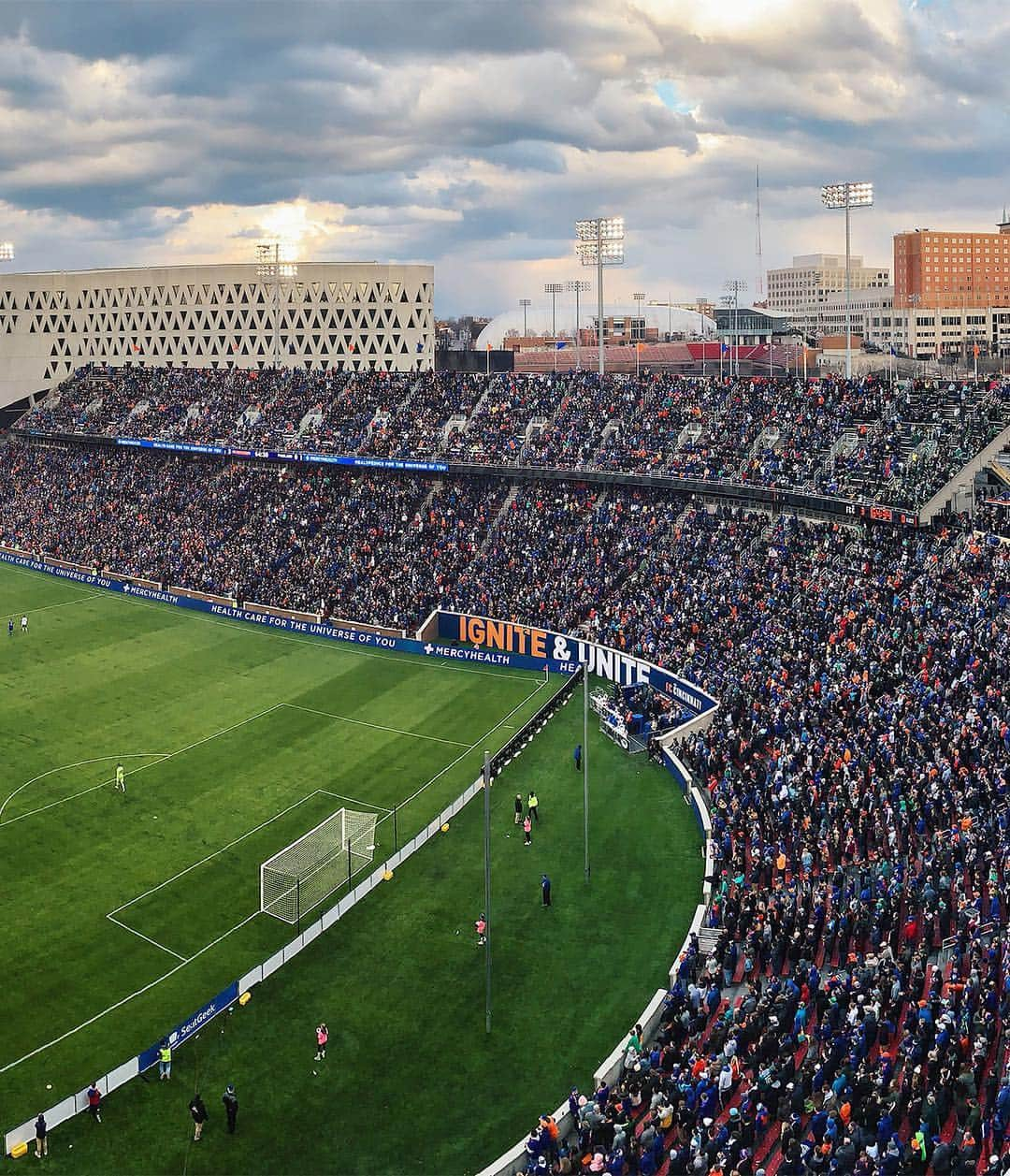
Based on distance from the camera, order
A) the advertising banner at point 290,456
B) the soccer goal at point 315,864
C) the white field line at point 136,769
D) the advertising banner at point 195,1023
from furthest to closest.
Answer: the advertising banner at point 290,456, the white field line at point 136,769, the soccer goal at point 315,864, the advertising banner at point 195,1023

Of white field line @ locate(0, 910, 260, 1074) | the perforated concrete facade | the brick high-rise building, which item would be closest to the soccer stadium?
white field line @ locate(0, 910, 260, 1074)

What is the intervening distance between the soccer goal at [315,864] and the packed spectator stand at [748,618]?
936 centimetres

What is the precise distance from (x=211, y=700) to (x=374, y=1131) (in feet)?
82.2

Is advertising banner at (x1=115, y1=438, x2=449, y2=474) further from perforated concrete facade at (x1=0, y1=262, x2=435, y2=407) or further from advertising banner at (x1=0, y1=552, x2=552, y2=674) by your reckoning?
perforated concrete facade at (x1=0, y1=262, x2=435, y2=407)

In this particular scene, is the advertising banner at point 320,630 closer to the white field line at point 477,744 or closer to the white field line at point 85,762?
the white field line at point 477,744

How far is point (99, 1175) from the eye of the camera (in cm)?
1886

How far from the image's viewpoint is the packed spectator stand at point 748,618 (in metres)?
18.4

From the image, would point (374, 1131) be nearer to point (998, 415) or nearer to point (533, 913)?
point (533, 913)

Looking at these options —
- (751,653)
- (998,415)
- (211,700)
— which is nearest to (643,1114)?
(751,653)

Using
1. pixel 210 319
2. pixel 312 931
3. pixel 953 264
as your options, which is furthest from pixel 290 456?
pixel 953 264

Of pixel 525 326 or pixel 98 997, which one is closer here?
pixel 98 997

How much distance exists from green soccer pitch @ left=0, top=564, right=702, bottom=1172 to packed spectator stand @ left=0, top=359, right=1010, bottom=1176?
2.17 meters

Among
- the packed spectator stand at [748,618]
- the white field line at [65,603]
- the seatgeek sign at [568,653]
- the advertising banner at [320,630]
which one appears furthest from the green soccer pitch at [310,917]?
the white field line at [65,603]

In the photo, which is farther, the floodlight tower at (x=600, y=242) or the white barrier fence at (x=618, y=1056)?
the floodlight tower at (x=600, y=242)
